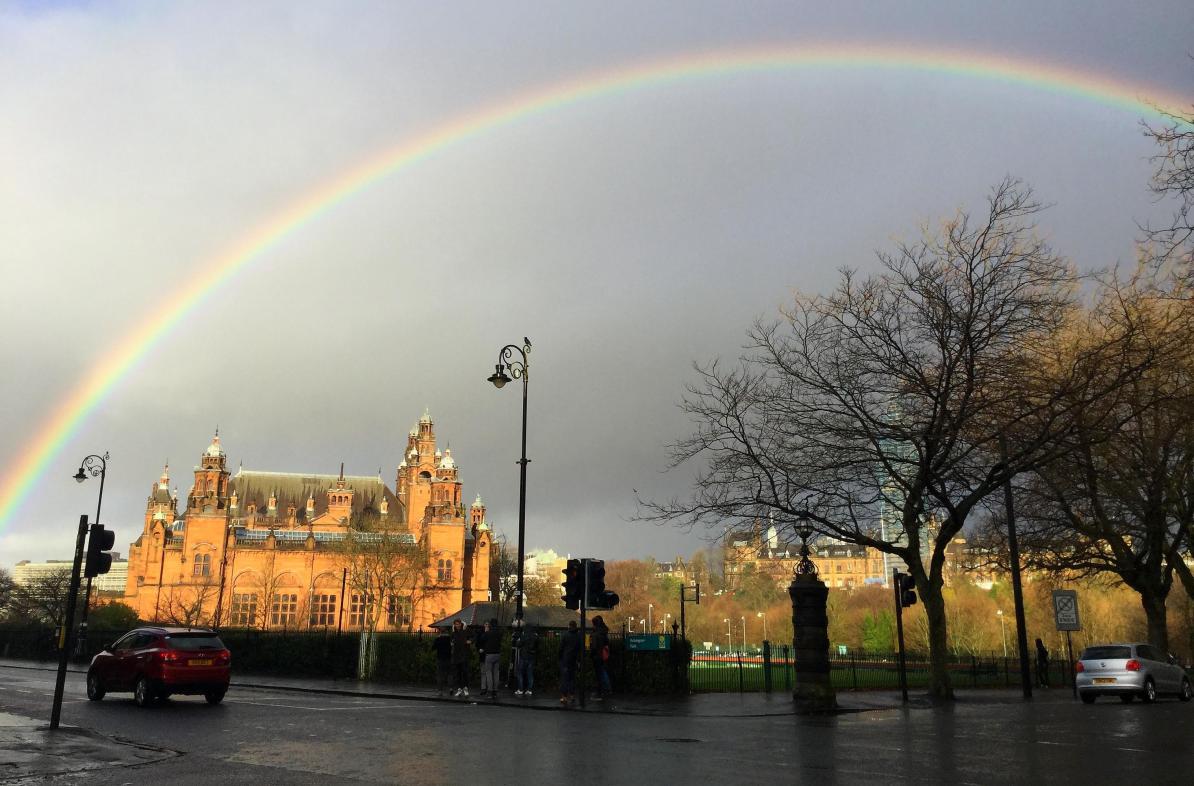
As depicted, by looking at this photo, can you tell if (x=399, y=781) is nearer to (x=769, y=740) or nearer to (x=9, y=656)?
(x=769, y=740)

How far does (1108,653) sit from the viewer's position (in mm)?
23797

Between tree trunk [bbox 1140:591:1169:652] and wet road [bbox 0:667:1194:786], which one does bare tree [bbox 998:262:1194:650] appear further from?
wet road [bbox 0:667:1194:786]

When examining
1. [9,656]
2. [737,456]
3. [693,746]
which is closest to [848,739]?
[693,746]

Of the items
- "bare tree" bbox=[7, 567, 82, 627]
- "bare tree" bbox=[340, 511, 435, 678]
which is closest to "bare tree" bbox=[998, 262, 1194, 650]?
"bare tree" bbox=[340, 511, 435, 678]

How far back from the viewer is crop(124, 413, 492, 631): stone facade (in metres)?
93.4

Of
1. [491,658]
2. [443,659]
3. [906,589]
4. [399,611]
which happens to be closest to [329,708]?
[491,658]

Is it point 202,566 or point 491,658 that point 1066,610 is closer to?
point 491,658

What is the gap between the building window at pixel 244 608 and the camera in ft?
303

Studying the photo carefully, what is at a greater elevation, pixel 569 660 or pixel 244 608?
pixel 244 608

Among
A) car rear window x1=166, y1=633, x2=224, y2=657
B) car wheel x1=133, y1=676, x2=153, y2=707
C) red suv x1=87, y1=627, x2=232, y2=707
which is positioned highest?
car rear window x1=166, y1=633, x2=224, y2=657

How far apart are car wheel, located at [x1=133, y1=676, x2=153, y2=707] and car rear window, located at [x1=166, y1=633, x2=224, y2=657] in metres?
0.87

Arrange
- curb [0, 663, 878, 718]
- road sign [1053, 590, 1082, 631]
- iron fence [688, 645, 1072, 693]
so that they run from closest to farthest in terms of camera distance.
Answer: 1. curb [0, 663, 878, 718]
2. road sign [1053, 590, 1082, 631]
3. iron fence [688, 645, 1072, 693]

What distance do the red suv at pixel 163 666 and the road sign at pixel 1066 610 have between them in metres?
25.0

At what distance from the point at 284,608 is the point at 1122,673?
88.5m
